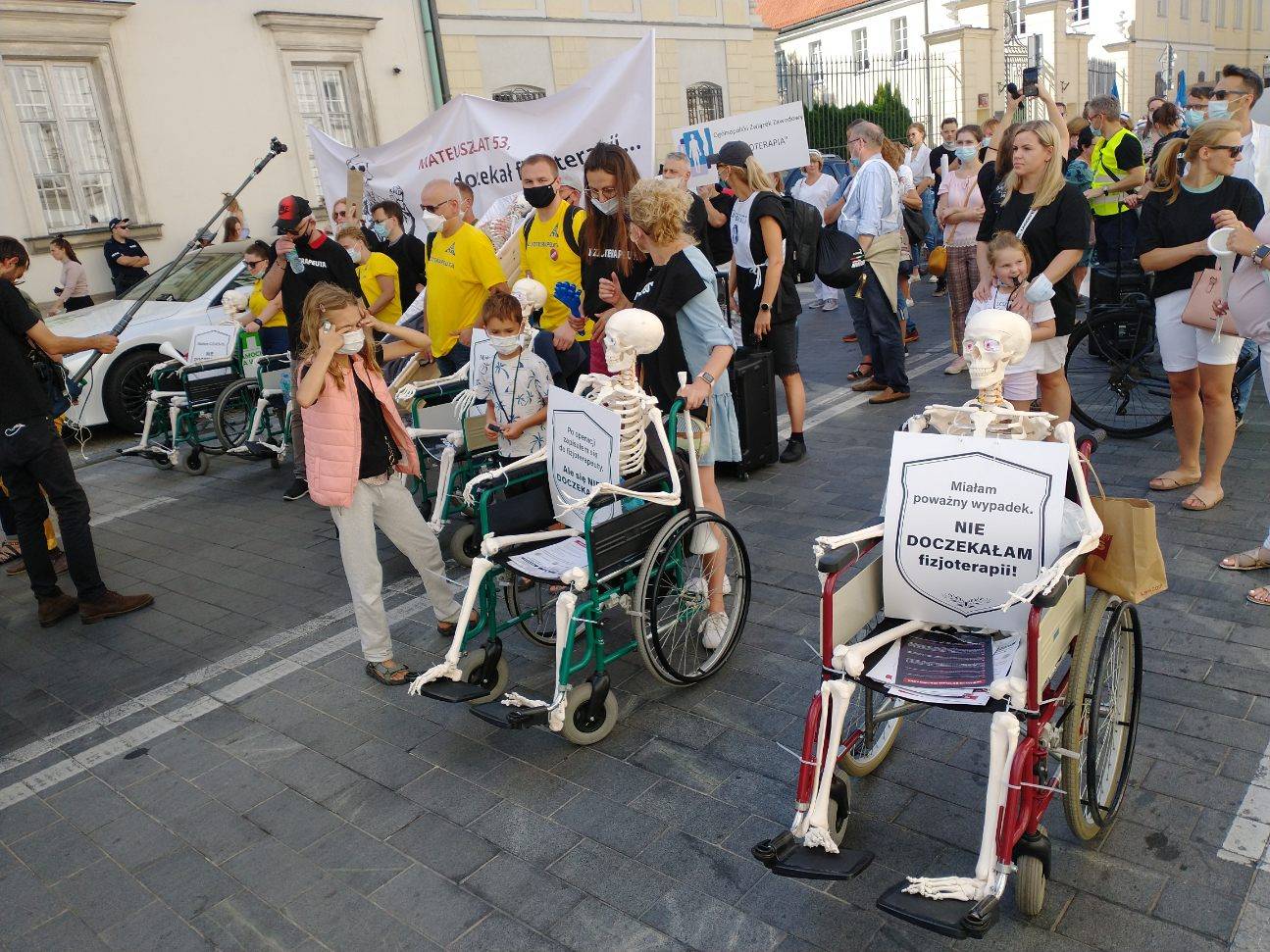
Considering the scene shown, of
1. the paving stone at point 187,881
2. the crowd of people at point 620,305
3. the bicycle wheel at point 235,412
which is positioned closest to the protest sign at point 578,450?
the crowd of people at point 620,305

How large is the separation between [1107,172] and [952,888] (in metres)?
8.22

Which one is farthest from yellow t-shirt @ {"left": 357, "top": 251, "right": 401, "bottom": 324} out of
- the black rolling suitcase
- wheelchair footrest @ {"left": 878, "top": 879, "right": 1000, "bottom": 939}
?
wheelchair footrest @ {"left": 878, "top": 879, "right": 1000, "bottom": 939}

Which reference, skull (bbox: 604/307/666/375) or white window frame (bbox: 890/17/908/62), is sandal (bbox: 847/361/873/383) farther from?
white window frame (bbox: 890/17/908/62)

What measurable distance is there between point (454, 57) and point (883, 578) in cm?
1820

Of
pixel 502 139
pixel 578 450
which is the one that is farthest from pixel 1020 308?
pixel 502 139

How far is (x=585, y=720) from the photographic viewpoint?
3.83m

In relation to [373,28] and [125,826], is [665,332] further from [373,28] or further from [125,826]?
[373,28]

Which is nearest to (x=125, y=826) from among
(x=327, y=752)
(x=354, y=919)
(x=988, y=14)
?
(x=327, y=752)

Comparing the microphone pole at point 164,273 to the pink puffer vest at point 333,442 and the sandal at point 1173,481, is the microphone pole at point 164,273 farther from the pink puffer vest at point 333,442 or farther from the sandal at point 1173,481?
the sandal at point 1173,481

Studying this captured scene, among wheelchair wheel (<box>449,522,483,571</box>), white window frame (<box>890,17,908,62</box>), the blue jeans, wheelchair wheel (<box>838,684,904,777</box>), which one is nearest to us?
wheelchair wheel (<box>838,684,904,777</box>)

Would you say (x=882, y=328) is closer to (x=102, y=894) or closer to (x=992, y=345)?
(x=992, y=345)

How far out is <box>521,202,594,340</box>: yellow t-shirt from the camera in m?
6.32

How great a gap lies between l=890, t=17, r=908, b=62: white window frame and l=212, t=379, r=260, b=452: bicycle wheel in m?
34.9

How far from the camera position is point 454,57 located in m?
19.0
